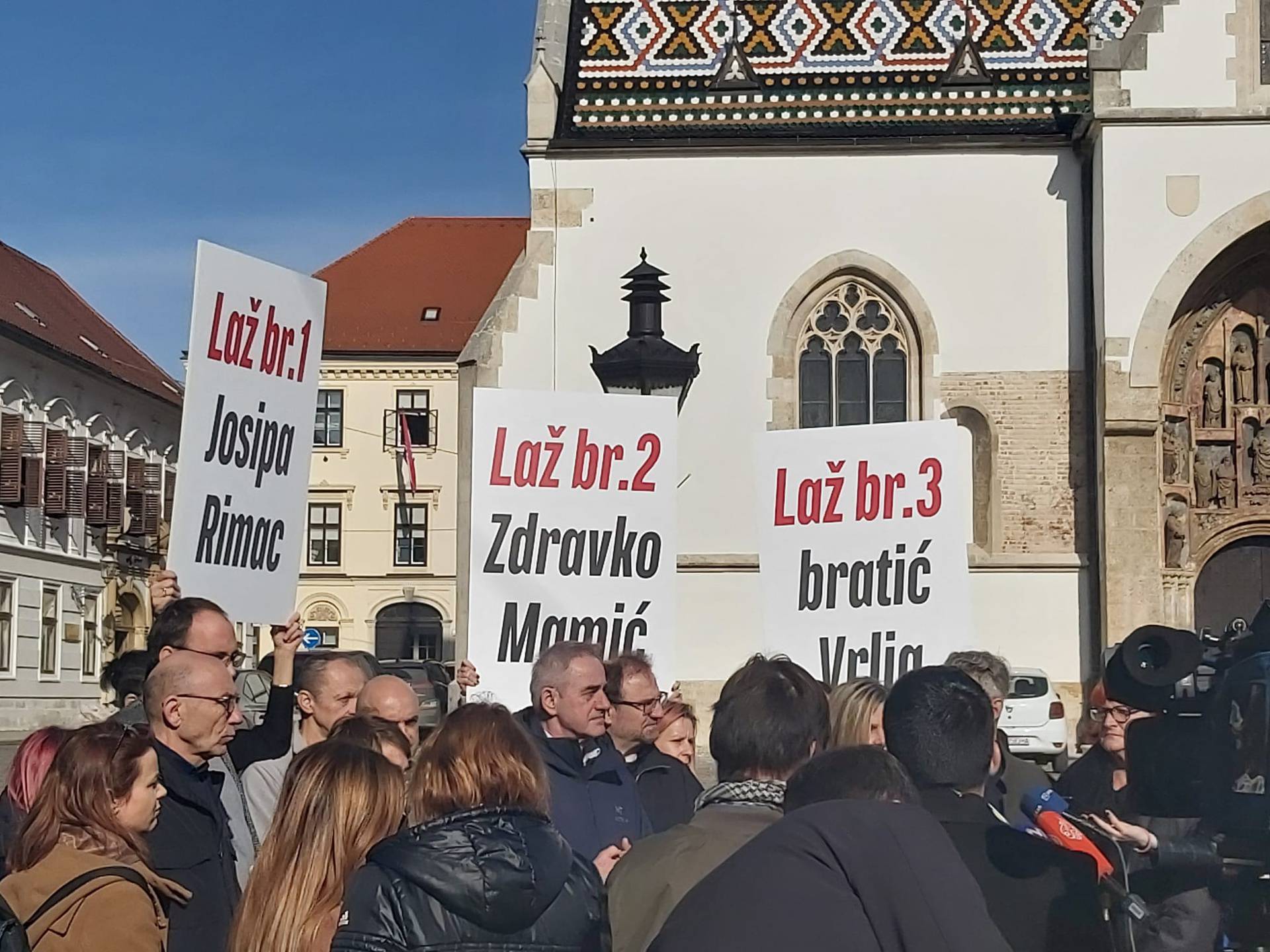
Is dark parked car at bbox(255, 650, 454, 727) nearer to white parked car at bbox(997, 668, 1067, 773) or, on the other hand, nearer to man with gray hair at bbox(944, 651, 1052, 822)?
white parked car at bbox(997, 668, 1067, 773)

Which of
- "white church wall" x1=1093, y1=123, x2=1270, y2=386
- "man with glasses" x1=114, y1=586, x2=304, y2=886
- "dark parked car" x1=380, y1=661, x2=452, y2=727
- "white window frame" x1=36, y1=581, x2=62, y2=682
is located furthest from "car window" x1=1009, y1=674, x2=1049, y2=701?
"white window frame" x1=36, y1=581, x2=62, y2=682

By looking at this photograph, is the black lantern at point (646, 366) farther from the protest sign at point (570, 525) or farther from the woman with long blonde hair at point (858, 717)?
the woman with long blonde hair at point (858, 717)

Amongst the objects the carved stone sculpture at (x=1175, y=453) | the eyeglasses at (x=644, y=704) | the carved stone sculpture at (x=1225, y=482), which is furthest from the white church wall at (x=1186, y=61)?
the eyeglasses at (x=644, y=704)

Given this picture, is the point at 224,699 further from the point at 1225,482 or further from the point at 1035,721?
the point at 1225,482

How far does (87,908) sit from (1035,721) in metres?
15.2

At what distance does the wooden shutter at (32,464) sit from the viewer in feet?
120

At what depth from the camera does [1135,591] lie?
18.5 metres

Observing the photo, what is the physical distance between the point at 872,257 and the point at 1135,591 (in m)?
4.20

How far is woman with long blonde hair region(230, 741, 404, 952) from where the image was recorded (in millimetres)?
3756

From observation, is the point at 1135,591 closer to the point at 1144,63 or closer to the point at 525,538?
the point at 1144,63

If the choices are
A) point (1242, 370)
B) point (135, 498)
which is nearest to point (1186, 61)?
point (1242, 370)

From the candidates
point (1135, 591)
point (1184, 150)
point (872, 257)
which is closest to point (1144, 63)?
point (1184, 150)

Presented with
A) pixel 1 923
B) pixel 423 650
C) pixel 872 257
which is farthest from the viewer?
pixel 423 650

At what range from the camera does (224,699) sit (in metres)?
4.91
